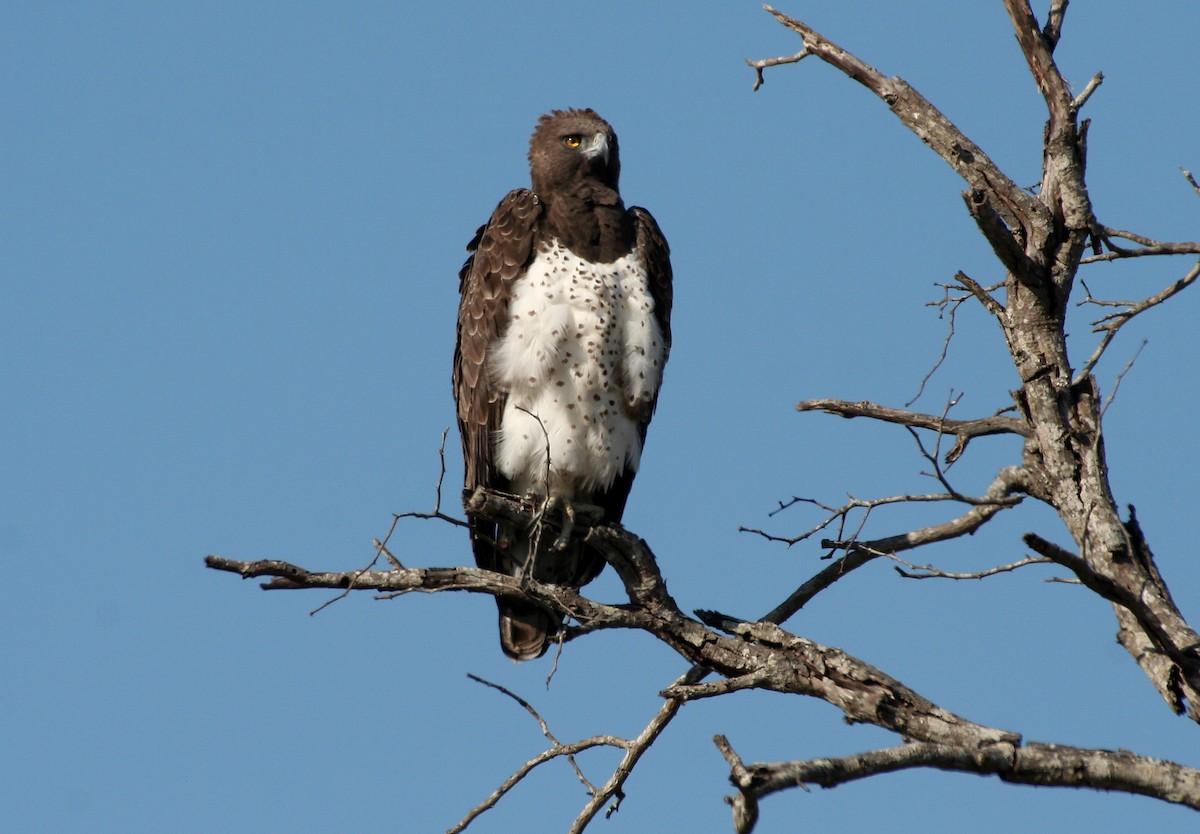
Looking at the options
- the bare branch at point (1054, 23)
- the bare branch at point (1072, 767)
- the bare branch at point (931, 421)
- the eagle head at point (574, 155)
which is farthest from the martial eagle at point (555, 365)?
the bare branch at point (1072, 767)

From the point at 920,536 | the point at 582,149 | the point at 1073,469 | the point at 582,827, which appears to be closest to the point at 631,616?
the point at 582,827

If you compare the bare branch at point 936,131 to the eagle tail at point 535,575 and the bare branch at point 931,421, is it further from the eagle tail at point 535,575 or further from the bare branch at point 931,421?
the eagle tail at point 535,575

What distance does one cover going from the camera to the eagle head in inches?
315

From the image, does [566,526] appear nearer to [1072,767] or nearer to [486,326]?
[486,326]

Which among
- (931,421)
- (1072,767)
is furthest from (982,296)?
(1072,767)

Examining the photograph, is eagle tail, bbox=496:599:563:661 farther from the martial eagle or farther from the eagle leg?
the eagle leg

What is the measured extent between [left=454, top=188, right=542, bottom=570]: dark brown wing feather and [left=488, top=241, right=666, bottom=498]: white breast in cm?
6

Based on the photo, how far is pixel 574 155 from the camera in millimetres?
8062

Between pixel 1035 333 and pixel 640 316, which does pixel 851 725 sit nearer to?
pixel 1035 333

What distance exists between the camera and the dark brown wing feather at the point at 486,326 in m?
7.38

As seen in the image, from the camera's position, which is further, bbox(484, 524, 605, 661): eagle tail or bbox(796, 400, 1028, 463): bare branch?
bbox(484, 524, 605, 661): eagle tail

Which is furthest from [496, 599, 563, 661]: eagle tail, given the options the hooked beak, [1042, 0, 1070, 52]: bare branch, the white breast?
[1042, 0, 1070, 52]: bare branch

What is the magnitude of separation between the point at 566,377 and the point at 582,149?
5.14ft

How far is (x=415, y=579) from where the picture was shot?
591 cm
